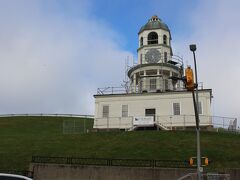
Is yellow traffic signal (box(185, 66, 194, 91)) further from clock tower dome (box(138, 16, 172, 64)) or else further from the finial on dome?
the finial on dome

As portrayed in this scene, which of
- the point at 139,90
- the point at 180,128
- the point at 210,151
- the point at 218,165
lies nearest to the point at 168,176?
the point at 218,165

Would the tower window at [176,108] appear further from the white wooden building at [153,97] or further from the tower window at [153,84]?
the tower window at [153,84]

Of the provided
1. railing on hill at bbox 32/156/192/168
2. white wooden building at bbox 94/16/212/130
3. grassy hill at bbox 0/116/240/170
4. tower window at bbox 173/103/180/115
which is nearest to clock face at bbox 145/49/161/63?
white wooden building at bbox 94/16/212/130

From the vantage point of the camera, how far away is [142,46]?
5088 cm

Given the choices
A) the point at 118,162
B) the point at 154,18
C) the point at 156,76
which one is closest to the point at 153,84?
the point at 156,76

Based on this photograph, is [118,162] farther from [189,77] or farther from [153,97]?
[153,97]

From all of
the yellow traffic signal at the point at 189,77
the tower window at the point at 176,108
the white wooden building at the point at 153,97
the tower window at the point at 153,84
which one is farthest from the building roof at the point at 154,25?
the yellow traffic signal at the point at 189,77

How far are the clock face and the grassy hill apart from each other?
11.5 metres

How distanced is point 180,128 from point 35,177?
2010cm

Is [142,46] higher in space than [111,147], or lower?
higher

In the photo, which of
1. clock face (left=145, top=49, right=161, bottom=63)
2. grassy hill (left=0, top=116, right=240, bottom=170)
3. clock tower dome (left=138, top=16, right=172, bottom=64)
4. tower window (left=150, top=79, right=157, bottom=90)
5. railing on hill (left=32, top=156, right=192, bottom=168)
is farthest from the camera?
clock tower dome (left=138, top=16, right=172, bottom=64)

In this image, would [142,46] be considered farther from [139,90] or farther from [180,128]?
[180,128]

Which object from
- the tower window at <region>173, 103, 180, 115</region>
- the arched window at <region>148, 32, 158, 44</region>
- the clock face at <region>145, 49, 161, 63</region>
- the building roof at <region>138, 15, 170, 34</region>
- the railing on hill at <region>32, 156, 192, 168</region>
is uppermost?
the building roof at <region>138, 15, 170, 34</region>

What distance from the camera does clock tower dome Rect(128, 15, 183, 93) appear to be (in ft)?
159
